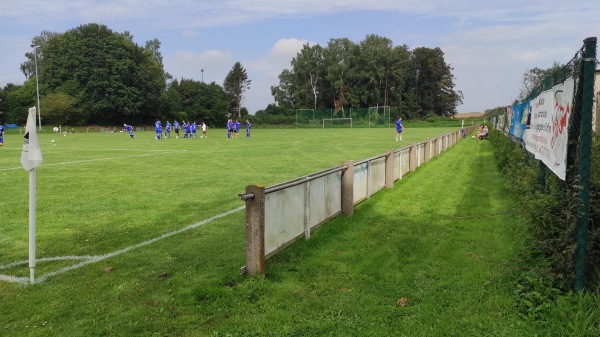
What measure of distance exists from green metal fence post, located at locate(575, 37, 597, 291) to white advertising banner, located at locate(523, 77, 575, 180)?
10.9 inches

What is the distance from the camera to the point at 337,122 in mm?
81062

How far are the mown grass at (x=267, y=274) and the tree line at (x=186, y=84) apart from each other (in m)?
65.6

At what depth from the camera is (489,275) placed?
210 inches

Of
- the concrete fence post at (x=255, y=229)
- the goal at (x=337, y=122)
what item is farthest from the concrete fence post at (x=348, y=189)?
the goal at (x=337, y=122)

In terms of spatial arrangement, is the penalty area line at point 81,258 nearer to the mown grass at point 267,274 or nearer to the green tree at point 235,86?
the mown grass at point 267,274

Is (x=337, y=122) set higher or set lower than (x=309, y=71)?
lower

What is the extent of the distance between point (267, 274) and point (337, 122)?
251 ft

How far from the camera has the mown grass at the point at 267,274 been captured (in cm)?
425

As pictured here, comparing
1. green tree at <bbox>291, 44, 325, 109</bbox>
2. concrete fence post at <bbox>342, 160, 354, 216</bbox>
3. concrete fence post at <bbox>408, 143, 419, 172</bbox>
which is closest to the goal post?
green tree at <bbox>291, 44, 325, 109</bbox>

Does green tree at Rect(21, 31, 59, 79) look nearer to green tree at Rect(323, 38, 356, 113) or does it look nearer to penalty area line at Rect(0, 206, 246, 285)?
green tree at Rect(323, 38, 356, 113)

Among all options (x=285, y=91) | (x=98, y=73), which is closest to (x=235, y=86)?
(x=285, y=91)

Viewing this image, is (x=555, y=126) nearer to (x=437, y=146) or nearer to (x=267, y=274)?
(x=267, y=274)

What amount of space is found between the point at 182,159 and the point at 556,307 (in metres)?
17.9

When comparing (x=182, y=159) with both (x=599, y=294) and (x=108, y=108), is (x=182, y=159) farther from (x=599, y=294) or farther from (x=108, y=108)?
(x=108, y=108)
